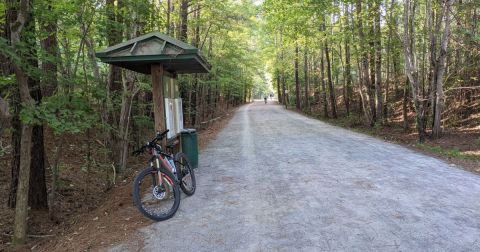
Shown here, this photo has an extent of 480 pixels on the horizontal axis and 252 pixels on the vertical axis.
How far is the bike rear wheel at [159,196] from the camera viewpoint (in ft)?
16.3

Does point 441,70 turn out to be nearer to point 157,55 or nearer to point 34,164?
point 157,55

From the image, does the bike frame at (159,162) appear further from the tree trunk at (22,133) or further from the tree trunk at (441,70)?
the tree trunk at (441,70)

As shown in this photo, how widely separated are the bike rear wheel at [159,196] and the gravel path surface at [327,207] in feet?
0.55

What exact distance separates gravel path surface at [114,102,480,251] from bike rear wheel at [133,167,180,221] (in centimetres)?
17

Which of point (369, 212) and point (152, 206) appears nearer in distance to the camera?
point (369, 212)

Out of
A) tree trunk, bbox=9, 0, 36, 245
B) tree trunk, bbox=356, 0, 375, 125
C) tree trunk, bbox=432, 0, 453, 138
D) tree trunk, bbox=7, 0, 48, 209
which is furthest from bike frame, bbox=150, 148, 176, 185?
tree trunk, bbox=356, 0, 375, 125

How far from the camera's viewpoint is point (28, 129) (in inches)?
183

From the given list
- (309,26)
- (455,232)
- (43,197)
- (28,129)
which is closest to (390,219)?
(455,232)

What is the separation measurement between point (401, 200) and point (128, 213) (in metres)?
4.34

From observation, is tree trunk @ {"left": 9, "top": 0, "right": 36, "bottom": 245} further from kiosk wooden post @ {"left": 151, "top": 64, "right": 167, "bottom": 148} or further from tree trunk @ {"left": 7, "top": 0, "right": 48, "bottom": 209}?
kiosk wooden post @ {"left": 151, "top": 64, "right": 167, "bottom": 148}

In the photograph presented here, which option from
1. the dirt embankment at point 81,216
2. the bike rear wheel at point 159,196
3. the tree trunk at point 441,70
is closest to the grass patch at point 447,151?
the tree trunk at point 441,70

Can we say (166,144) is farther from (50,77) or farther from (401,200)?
(401,200)

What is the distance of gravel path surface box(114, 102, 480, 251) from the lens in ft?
13.8

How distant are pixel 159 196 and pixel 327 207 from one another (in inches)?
102
